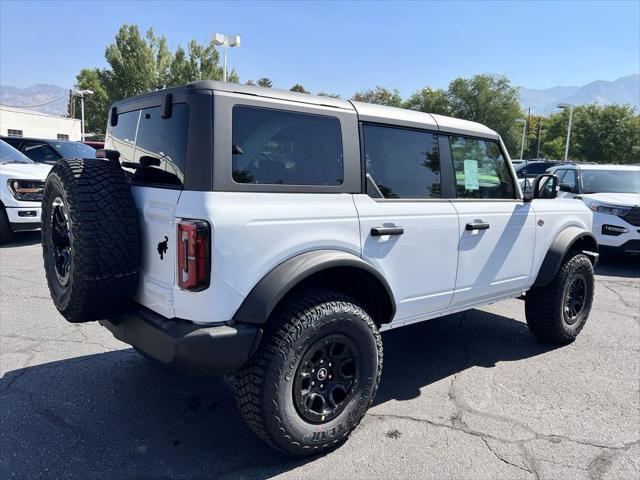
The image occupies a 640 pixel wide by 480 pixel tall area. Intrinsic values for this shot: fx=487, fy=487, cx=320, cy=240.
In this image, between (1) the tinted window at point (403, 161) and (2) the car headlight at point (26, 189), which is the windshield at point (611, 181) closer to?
(1) the tinted window at point (403, 161)

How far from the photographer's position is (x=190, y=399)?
3.33 meters

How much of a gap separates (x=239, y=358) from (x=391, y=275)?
3.77ft

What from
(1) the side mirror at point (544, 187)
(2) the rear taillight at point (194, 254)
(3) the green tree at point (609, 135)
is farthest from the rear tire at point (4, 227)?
(3) the green tree at point (609, 135)

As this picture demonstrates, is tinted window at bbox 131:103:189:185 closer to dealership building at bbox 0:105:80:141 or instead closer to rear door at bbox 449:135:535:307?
rear door at bbox 449:135:535:307

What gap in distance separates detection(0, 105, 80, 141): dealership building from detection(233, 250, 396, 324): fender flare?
41485 mm

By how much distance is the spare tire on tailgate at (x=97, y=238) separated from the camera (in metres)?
2.44

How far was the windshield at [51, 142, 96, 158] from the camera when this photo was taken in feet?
34.8

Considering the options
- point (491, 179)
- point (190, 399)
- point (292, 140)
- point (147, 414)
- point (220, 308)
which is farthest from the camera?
point (491, 179)

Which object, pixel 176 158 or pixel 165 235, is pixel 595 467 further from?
pixel 176 158

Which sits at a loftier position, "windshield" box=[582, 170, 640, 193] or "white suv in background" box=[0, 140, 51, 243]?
"windshield" box=[582, 170, 640, 193]

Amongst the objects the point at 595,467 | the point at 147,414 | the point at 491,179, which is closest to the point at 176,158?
the point at 147,414

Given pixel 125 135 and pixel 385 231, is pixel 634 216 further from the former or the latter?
pixel 125 135

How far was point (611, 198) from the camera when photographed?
857cm

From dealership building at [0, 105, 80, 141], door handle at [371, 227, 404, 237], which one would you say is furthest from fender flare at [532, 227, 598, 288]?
dealership building at [0, 105, 80, 141]
